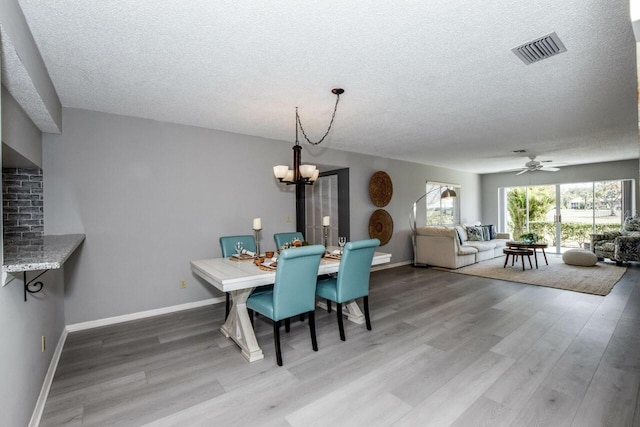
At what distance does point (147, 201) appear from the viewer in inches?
142

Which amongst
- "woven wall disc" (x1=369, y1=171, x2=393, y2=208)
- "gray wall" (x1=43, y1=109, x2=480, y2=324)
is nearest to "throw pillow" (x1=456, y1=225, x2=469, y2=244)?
"woven wall disc" (x1=369, y1=171, x2=393, y2=208)

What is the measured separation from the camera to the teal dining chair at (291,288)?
2.38 metres

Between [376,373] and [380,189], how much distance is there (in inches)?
170

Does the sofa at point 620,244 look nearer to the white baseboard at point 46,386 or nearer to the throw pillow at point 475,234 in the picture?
the throw pillow at point 475,234

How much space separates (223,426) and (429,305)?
9.52 ft

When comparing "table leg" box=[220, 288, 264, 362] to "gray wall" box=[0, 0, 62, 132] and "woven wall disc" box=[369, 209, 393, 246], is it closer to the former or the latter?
"gray wall" box=[0, 0, 62, 132]

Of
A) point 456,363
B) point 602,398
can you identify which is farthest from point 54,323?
point 602,398

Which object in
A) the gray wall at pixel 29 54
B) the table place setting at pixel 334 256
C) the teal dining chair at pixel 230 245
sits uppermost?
the gray wall at pixel 29 54

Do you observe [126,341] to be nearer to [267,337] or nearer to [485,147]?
[267,337]

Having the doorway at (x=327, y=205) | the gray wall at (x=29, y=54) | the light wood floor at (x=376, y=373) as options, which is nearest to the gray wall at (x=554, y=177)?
the light wood floor at (x=376, y=373)

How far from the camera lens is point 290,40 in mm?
2016

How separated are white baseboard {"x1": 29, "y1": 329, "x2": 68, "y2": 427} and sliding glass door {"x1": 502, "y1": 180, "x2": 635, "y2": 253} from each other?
10.0m

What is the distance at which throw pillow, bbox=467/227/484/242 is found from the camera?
7605 millimetres

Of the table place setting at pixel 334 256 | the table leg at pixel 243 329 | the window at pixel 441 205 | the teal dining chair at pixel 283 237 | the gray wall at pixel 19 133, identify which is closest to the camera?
the gray wall at pixel 19 133
